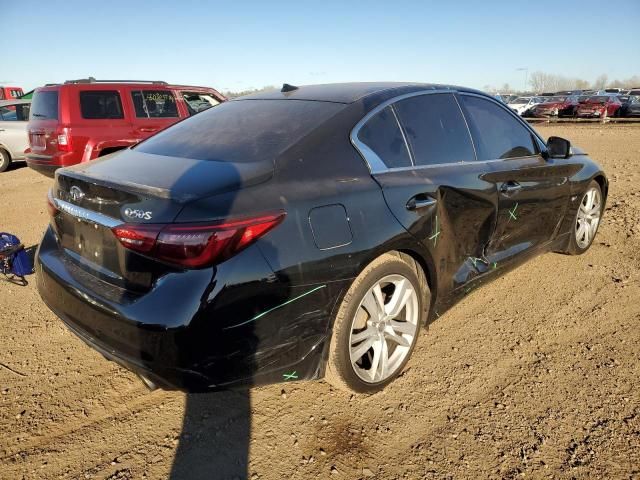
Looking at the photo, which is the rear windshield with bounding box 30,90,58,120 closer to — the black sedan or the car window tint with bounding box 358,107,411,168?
the black sedan

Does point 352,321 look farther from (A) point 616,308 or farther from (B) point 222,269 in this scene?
(A) point 616,308

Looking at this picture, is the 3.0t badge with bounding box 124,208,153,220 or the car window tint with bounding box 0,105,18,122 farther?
the car window tint with bounding box 0,105,18,122

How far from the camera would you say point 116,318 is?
1.88 metres

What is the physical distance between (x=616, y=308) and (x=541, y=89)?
139688 millimetres

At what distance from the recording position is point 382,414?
238cm

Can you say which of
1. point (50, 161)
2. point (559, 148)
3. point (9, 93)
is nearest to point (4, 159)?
point (50, 161)

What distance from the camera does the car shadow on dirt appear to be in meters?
2.02

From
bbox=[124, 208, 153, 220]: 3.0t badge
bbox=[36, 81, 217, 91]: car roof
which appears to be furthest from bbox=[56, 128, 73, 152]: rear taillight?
bbox=[124, 208, 153, 220]: 3.0t badge

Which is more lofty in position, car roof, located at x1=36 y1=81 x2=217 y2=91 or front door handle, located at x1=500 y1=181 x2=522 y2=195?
car roof, located at x1=36 y1=81 x2=217 y2=91

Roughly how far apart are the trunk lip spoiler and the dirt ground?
42.4 inches

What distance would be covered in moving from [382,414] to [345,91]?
1919 millimetres

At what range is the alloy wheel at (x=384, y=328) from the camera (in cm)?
237

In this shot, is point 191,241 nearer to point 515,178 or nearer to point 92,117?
point 515,178

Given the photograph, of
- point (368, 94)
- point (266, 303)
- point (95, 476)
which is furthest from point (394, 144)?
point (95, 476)
